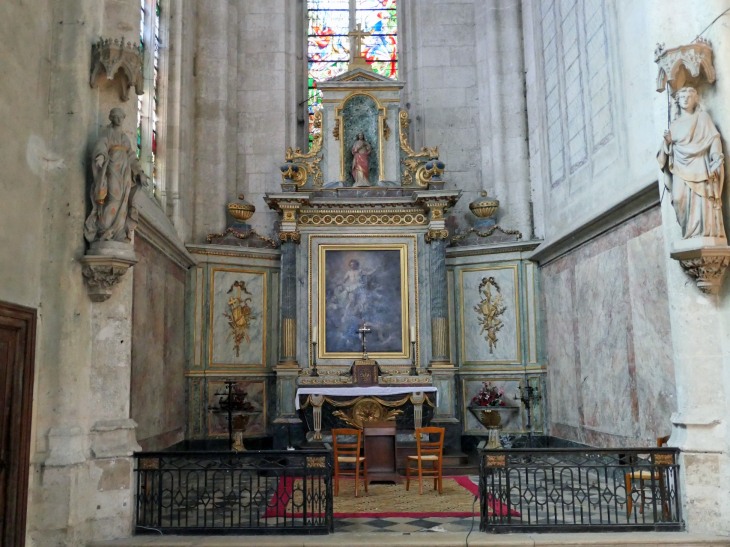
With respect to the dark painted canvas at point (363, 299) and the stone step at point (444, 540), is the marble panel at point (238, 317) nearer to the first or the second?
the dark painted canvas at point (363, 299)

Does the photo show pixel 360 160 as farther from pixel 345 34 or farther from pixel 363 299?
pixel 345 34

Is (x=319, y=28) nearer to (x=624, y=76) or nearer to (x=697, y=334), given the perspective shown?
(x=624, y=76)

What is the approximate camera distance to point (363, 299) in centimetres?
1405

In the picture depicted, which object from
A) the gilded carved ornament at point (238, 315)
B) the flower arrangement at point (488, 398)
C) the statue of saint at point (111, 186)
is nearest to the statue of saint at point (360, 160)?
the gilded carved ornament at point (238, 315)

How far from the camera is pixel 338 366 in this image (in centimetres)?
1370

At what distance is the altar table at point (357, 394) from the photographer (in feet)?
42.4

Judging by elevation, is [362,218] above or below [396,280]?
above

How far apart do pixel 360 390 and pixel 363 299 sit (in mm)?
1815

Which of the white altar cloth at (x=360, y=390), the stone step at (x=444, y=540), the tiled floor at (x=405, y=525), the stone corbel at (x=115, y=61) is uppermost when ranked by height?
Result: the stone corbel at (x=115, y=61)

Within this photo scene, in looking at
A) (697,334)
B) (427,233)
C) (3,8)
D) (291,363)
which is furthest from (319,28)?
(697,334)

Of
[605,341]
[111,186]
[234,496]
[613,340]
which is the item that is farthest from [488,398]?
[111,186]

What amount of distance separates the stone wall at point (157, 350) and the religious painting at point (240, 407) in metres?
0.57

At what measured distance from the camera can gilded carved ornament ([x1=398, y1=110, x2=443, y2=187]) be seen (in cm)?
1430

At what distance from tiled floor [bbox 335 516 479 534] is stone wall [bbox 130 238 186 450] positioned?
3.32m
